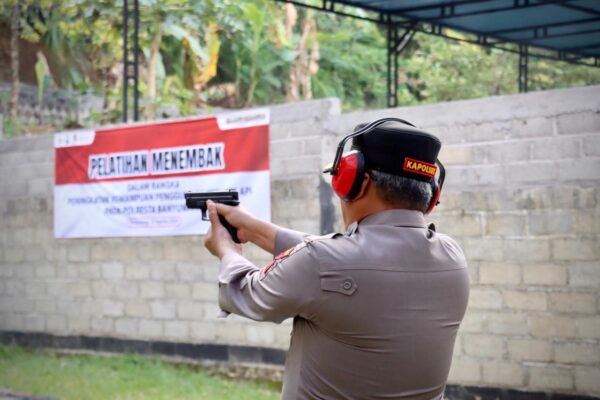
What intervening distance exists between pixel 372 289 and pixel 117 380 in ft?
21.2

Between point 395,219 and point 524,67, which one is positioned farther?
point 524,67

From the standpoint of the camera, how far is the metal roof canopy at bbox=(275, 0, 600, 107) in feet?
36.3

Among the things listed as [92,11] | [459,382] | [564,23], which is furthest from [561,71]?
[459,382]

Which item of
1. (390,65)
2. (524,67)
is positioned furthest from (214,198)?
(524,67)

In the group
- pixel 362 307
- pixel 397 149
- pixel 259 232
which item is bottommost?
pixel 362 307

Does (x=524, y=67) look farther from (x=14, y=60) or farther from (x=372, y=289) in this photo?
(x=372, y=289)

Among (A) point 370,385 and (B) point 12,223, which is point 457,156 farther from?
(B) point 12,223

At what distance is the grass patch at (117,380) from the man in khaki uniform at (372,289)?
526cm

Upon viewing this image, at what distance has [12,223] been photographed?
10.9 metres

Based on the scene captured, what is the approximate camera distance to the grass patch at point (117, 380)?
786cm

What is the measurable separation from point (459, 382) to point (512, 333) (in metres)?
0.61

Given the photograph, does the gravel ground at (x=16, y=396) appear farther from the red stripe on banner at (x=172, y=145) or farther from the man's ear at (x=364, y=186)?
the man's ear at (x=364, y=186)

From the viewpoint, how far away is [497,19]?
1207 centimetres

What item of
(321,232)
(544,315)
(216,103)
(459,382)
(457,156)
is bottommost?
(459,382)
